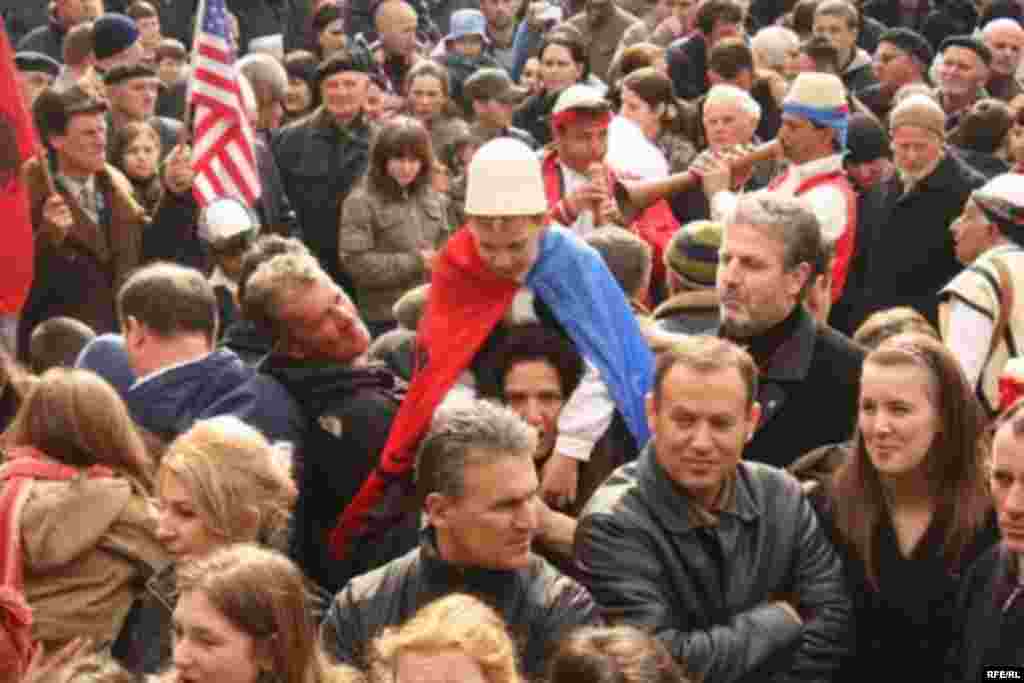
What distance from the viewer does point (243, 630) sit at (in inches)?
216

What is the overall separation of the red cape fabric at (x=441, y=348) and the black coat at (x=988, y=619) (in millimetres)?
1737

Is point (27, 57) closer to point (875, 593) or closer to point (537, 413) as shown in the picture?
point (537, 413)

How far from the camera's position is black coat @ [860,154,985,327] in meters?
10.9

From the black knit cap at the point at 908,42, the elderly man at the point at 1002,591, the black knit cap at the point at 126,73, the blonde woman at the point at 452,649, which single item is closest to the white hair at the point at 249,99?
the black knit cap at the point at 126,73

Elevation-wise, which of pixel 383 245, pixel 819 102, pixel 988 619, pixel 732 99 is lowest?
pixel 383 245

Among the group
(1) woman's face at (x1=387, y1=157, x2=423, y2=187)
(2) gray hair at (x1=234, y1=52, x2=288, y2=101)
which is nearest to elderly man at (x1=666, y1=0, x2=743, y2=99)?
(2) gray hair at (x1=234, y1=52, x2=288, y2=101)

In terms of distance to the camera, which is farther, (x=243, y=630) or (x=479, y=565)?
(x=479, y=565)

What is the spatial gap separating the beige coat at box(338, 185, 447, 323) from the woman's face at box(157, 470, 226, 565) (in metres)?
5.44

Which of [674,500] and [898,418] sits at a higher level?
[898,418]

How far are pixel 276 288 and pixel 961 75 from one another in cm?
776

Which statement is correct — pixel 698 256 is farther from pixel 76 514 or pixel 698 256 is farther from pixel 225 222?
pixel 225 222

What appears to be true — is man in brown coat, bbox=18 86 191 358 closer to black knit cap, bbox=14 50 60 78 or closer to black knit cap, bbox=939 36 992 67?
black knit cap, bbox=14 50 60 78

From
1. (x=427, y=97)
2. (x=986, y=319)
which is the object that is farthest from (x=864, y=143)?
(x=986, y=319)

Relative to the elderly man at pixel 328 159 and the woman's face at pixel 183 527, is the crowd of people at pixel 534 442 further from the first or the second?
the elderly man at pixel 328 159
